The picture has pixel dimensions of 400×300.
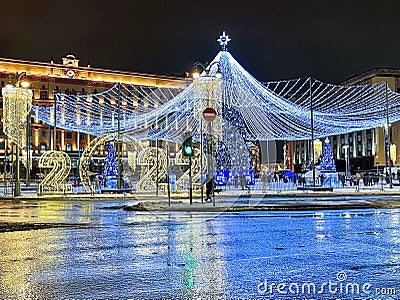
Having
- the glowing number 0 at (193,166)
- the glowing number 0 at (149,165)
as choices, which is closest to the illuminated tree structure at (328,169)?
the glowing number 0 at (193,166)

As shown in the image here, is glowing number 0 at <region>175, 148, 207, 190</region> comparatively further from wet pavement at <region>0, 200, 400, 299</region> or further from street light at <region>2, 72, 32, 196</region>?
wet pavement at <region>0, 200, 400, 299</region>

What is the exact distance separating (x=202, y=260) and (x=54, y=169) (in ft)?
85.8

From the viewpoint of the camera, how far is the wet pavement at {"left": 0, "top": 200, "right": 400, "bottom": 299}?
6441 millimetres

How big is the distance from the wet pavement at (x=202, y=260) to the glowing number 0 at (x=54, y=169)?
1769cm

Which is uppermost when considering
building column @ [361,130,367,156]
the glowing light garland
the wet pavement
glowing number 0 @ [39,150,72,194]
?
building column @ [361,130,367,156]

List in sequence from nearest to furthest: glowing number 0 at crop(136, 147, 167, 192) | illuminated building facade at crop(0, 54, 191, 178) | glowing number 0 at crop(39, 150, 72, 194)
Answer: glowing number 0 at crop(39, 150, 72, 194)
glowing number 0 at crop(136, 147, 167, 192)
illuminated building facade at crop(0, 54, 191, 178)

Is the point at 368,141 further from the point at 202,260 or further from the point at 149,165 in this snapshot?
the point at 202,260

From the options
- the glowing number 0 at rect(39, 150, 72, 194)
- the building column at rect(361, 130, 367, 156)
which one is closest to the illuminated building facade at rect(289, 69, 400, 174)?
the building column at rect(361, 130, 367, 156)

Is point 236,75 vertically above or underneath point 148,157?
above

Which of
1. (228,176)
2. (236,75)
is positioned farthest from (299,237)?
(228,176)

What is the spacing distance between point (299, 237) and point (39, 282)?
614cm

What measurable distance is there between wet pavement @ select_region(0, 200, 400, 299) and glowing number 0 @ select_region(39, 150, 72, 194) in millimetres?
17695

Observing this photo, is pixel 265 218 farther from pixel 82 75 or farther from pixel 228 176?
pixel 82 75

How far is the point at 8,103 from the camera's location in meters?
31.0
